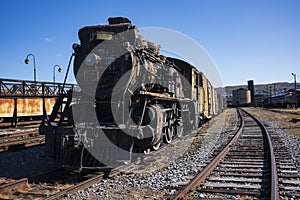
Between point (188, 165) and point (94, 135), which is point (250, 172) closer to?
point (188, 165)

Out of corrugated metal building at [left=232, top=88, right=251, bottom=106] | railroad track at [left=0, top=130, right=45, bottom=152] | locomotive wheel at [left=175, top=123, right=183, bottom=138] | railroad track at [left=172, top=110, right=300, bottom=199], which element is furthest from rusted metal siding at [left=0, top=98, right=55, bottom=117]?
corrugated metal building at [left=232, top=88, right=251, bottom=106]

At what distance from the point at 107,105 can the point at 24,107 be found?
51.4 feet

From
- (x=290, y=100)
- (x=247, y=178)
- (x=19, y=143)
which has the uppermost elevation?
(x=290, y=100)

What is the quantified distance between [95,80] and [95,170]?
2.48 metres

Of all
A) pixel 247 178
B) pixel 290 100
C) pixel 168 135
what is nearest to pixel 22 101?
pixel 168 135

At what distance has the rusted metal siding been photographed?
20.0m

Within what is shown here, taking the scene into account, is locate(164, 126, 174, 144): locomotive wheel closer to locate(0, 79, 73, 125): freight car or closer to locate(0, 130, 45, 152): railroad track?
locate(0, 130, 45, 152): railroad track

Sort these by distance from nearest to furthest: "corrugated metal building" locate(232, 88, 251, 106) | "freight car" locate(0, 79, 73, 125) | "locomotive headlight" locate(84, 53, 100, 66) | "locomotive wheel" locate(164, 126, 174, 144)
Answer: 1. "locomotive headlight" locate(84, 53, 100, 66)
2. "locomotive wheel" locate(164, 126, 174, 144)
3. "freight car" locate(0, 79, 73, 125)
4. "corrugated metal building" locate(232, 88, 251, 106)

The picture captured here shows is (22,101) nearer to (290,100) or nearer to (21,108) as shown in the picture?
(21,108)

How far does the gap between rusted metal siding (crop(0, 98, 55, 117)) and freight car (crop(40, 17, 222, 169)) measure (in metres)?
13.9

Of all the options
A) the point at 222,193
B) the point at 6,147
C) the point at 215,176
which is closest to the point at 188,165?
the point at 215,176

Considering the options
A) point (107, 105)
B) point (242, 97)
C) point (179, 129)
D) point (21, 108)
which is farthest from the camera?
point (242, 97)

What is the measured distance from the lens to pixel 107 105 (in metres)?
8.09

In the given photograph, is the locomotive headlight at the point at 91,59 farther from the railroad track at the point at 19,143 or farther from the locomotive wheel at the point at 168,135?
the railroad track at the point at 19,143
